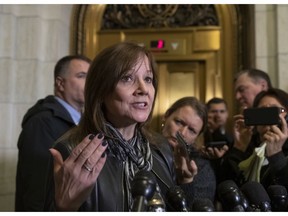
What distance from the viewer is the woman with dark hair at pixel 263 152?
171 cm

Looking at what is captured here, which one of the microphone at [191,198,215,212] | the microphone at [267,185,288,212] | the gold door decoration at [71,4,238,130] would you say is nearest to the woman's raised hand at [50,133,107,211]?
the microphone at [191,198,215,212]

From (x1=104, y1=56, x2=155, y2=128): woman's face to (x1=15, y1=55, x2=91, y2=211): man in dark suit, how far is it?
0.77m

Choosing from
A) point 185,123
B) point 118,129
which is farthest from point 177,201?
point 185,123

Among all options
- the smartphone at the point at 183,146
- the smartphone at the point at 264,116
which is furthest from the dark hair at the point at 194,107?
the smartphone at the point at 183,146

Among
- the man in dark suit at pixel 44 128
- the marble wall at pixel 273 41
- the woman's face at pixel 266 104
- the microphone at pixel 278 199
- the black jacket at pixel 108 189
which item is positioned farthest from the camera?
the marble wall at pixel 273 41

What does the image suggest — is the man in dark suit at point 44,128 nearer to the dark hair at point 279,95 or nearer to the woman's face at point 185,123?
the woman's face at point 185,123

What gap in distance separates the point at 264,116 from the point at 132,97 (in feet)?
2.11

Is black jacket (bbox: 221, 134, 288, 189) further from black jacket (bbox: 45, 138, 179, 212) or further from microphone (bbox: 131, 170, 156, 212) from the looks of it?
microphone (bbox: 131, 170, 156, 212)

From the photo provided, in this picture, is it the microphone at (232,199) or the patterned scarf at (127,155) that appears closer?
the microphone at (232,199)

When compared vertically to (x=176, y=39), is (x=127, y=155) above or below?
below

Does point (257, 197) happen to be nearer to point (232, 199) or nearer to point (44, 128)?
point (232, 199)

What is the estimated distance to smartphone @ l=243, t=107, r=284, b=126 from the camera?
1.69m

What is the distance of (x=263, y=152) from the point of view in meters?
1.78

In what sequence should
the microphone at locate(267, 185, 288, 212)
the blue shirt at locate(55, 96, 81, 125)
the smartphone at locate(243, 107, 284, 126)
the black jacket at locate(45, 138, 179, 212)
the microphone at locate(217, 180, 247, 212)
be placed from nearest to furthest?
the microphone at locate(217, 180, 247, 212)
the microphone at locate(267, 185, 288, 212)
the black jacket at locate(45, 138, 179, 212)
the smartphone at locate(243, 107, 284, 126)
the blue shirt at locate(55, 96, 81, 125)
